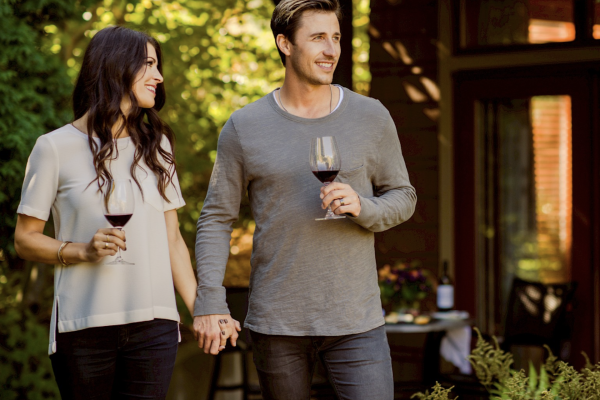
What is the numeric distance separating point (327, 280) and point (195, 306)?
0.46 metres

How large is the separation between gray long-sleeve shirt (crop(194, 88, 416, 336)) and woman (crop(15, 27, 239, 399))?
16 cm

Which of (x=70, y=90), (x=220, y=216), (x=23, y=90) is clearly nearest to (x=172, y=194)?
(x=220, y=216)

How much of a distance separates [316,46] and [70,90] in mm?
2542

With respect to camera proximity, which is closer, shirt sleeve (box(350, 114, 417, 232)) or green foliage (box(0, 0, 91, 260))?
shirt sleeve (box(350, 114, 417, 232))

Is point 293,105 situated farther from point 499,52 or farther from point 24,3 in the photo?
point 499,52

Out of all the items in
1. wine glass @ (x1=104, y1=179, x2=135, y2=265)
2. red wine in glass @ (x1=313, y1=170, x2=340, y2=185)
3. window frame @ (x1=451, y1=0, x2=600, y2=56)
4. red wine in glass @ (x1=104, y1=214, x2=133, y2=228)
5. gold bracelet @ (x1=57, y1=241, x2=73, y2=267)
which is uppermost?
window frame @ (x1=451, y1=0, x2=600, y2=56)

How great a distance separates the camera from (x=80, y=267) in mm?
2344

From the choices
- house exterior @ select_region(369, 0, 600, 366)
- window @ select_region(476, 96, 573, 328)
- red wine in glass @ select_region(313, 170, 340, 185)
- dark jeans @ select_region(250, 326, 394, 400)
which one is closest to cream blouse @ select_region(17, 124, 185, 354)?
dark jeans @ select_region(250, 326, 394, 400)

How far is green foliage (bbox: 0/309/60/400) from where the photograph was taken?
202 inches

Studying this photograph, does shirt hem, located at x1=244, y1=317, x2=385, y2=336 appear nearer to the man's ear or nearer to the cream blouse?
the cream blouse

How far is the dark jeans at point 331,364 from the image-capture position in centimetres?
241

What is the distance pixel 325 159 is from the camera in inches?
90.5

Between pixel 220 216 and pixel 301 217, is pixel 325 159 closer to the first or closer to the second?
pixel 301 217

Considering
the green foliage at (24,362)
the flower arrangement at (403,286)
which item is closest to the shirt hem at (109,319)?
the flower arrangement at (403,286)
